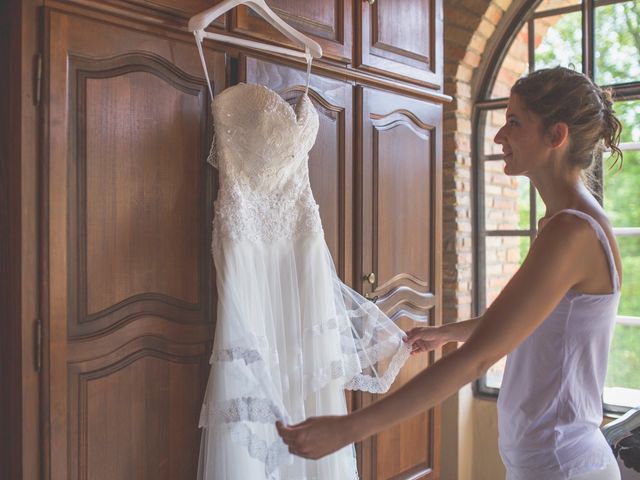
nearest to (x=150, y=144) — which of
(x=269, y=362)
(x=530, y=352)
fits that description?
(x=269, y=362)

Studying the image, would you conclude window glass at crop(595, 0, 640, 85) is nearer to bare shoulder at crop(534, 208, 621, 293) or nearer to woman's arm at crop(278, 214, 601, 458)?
bare shoulder at crop(534, 208, 621, 293)

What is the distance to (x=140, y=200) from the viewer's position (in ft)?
5.60

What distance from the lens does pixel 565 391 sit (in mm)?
1330

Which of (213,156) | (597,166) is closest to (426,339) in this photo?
(213,156)

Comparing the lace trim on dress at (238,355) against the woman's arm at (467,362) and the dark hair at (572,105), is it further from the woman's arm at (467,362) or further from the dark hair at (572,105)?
the dark hair at (572,105)

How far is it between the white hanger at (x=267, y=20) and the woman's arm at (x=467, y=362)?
103 cm

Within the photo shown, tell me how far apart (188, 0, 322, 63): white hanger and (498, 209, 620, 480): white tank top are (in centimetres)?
104

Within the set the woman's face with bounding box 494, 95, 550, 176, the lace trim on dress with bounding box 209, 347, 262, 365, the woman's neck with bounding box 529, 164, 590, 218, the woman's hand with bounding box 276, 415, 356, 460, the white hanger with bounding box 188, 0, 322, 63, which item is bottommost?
the woman's hand with bounding box 276, 415, 356, 460

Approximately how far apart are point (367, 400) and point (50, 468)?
1058 millimetres

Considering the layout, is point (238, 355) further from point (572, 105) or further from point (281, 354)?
point (572, 105)

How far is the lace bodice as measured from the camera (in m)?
1.81

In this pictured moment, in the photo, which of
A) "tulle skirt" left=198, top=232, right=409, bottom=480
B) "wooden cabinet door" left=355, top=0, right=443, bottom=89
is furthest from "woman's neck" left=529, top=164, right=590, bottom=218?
"wooden cabinet door" left=355, top=0, right=443, bottom=89

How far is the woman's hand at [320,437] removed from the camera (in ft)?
3.82

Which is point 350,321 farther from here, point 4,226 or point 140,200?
point 4,226
